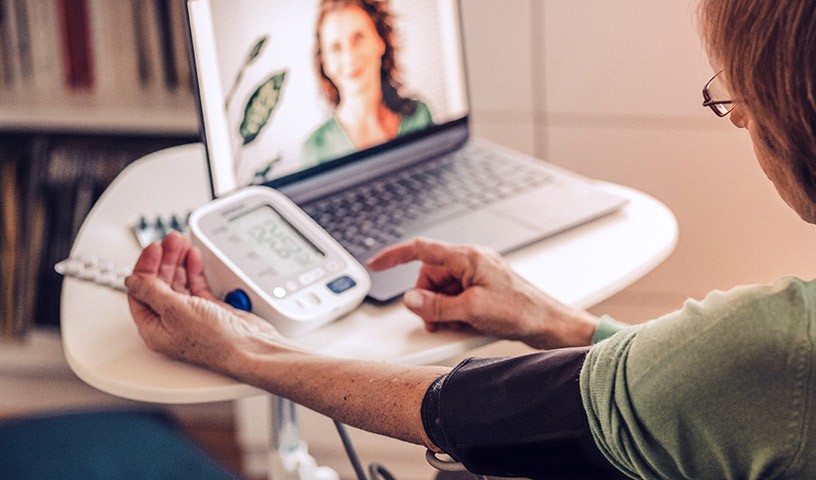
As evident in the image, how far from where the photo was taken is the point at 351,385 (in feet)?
2.92

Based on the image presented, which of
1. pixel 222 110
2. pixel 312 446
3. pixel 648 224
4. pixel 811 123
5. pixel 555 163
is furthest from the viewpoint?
pixel 312 446

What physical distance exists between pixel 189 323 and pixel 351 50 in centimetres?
47

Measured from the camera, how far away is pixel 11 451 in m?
1.12

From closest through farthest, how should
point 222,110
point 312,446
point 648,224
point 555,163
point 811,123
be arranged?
point 811,123, point 222,110, point 648,224, point 555,163, point 312,446

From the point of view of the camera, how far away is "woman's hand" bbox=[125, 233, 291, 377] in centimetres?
94

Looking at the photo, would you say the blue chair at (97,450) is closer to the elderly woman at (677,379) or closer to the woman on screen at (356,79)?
the elderly woman at (677,379)

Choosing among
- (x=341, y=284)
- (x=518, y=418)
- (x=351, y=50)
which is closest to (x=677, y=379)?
(x=518, y=418)

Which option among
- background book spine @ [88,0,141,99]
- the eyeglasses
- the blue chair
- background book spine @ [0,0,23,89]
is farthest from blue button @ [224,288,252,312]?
background book spine @ [0,0,23,89]

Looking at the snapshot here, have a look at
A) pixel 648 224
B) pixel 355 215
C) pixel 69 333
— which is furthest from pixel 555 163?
pixel 69 333

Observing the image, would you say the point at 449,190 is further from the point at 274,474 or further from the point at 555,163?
the point at 555,163

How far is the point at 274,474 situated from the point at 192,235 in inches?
13.7

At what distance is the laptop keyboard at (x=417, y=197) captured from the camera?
3.86 feet

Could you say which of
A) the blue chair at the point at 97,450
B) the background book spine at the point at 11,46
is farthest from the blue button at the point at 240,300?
the background book spine at the point at 11,46

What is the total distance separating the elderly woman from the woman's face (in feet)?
1.45
